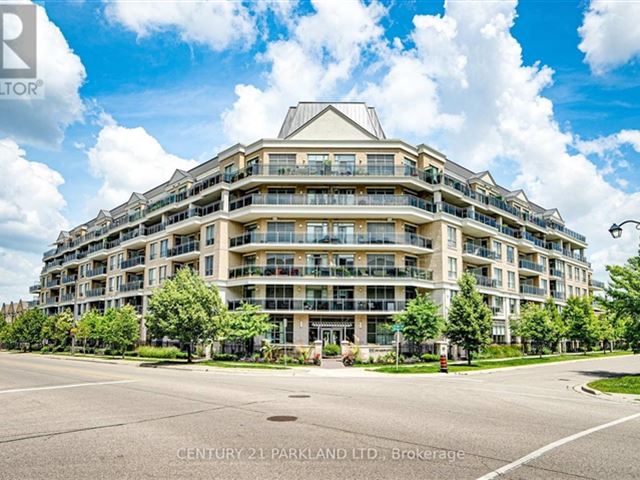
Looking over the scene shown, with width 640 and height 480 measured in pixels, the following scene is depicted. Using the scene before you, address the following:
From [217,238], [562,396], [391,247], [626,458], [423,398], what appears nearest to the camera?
[626,458]

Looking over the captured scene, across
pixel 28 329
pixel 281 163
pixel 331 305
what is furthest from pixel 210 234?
pixel 28 329

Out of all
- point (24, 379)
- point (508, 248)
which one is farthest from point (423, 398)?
point (508, 248)

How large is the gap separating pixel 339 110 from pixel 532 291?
31993 millimetres

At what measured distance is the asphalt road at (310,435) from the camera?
7.82 metres

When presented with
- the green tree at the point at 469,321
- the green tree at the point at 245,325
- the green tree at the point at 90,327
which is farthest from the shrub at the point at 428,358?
the green tree at the point at 90,327

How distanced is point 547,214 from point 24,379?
66370mm

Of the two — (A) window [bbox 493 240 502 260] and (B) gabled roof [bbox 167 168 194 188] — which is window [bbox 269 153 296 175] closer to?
(B) gabled roof [bbox 167 168 194 188]

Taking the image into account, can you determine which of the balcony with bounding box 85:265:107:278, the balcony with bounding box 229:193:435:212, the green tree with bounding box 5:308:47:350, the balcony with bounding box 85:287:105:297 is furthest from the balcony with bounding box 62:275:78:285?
the balcony with bounding box 229:193:435:212

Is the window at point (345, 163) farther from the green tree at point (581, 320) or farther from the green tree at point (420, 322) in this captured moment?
the green tree at point (581, 320)

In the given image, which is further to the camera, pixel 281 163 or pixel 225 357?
pixel 281 163

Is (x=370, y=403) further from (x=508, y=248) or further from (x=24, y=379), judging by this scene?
(x=508, y=248)

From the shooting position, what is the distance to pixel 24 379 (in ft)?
76.7

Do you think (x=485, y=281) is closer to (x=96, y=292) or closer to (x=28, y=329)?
(x=96, y=292)

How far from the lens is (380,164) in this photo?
146ft
